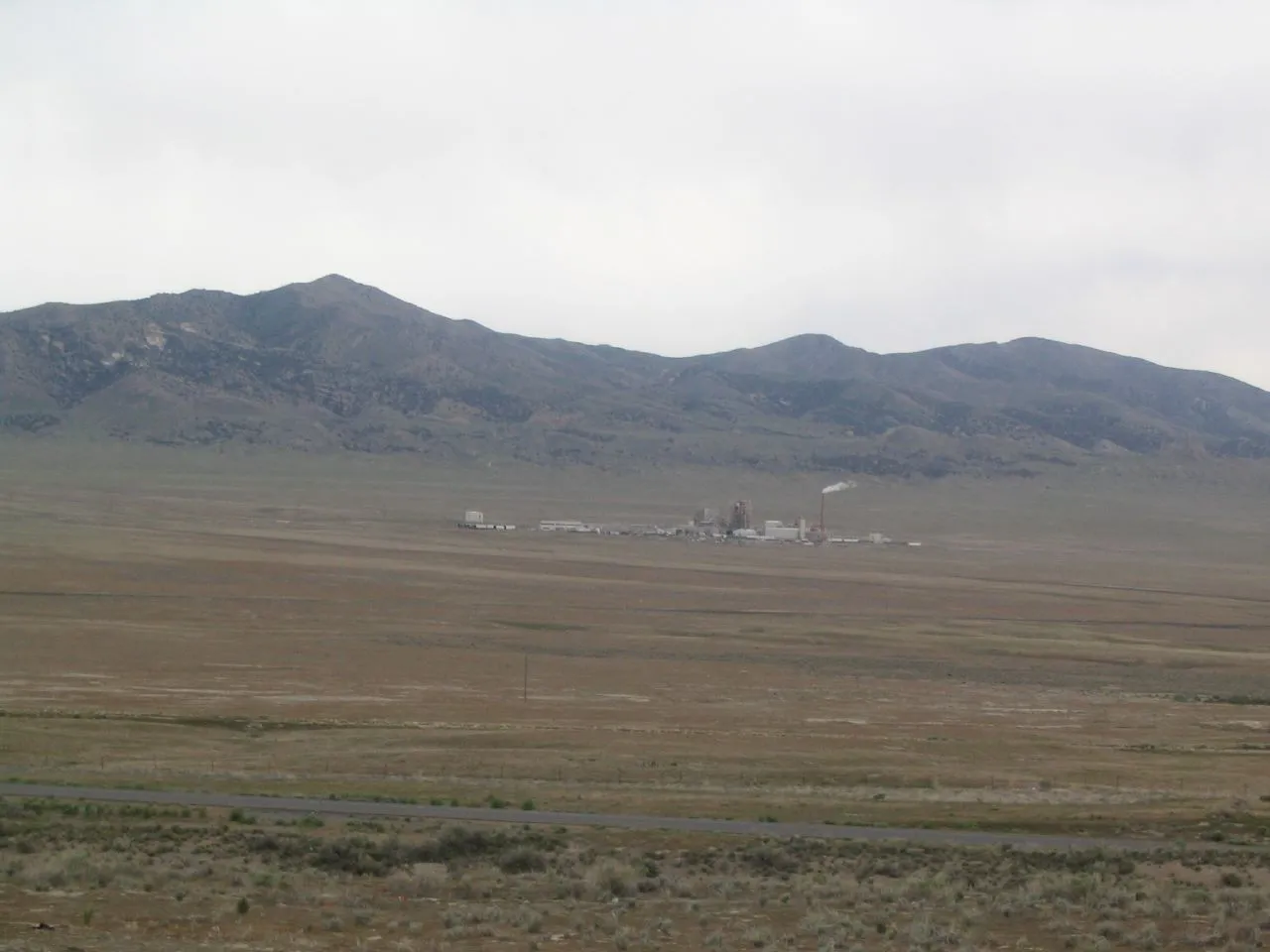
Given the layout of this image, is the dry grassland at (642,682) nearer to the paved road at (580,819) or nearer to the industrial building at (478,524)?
the paved road at (580,819)

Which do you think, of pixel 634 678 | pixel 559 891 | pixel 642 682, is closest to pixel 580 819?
pixel 559 891

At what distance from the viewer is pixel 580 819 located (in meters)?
27.1

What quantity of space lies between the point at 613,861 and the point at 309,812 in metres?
6.68

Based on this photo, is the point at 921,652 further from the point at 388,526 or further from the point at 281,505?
the point at 281,505

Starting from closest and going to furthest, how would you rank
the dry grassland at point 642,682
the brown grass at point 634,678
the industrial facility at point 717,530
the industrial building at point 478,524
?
1. the dry grassland at point 642,682
2. the brown grass at point 634,678
3. the industrial building at point 478,524
4. the industrial facility at point 717,530

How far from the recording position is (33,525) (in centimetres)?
13812

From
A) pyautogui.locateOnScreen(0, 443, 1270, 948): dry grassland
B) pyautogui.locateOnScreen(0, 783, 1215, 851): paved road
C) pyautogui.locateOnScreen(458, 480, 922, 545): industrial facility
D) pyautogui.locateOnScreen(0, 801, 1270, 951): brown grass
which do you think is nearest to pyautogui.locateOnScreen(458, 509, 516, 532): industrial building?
pyautogui.locateOnScreen(458, 480, 922, 545): industrial facility

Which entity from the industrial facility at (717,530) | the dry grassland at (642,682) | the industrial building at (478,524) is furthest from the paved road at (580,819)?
the industrial facility at (717,530)

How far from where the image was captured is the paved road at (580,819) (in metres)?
26.0

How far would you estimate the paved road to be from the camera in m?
26.0

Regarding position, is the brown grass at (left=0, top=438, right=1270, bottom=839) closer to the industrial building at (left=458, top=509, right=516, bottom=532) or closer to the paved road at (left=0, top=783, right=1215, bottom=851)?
the paved road at (left=0, top=783, right=1215, bottom=851)

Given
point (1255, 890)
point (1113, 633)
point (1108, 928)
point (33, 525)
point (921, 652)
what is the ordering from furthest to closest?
point (33, 525) < point (1113, 633) < point (921, 652) < point (1255, 890) < point (1108, 928)

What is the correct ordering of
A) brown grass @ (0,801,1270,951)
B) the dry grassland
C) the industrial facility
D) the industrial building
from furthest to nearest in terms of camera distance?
the industrial facility < the industrial building < the dry grassland < brown grass @ (0,801,1270,951)

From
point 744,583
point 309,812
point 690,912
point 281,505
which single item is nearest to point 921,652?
point 744,583
